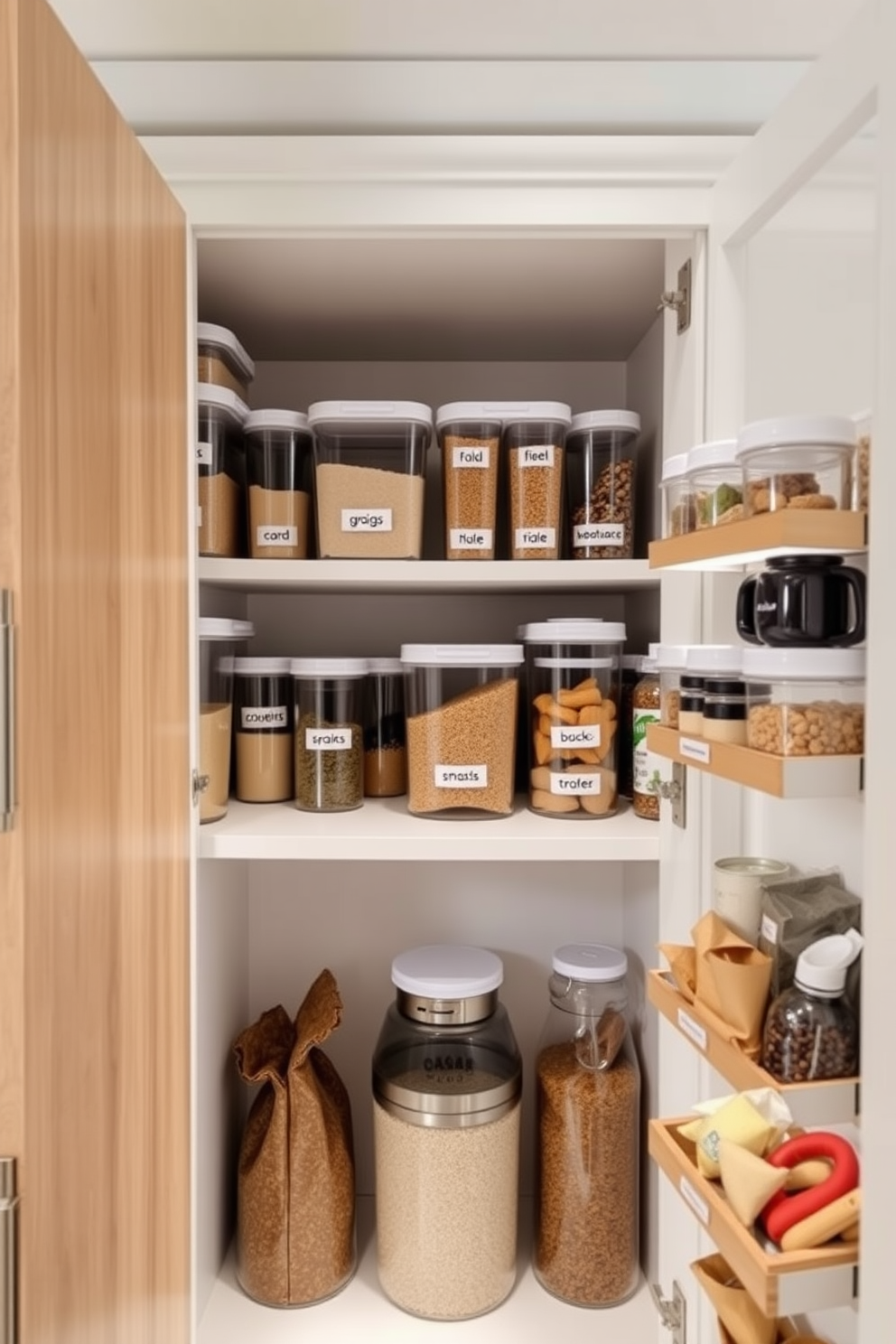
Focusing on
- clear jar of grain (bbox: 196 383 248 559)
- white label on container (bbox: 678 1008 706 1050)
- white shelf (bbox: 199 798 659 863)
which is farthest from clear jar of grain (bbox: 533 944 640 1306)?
clear jar of grain (bbox: 196 383 248 559)

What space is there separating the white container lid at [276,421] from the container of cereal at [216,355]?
0.05 meters

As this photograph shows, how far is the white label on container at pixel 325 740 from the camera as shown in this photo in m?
1.23

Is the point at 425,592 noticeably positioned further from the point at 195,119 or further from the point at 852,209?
the point at 852,209

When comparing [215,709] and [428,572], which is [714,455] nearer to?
[428,572]

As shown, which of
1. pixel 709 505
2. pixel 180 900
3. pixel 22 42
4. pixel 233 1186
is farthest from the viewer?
pixel 233 1186

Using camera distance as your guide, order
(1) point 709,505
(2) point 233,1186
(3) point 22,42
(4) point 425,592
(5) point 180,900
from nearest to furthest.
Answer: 1. (3) point 22,42
2. (1) point 709,505
3. (5) point 180,900
4. (2) point 233,1186
5. (4) point 425,592

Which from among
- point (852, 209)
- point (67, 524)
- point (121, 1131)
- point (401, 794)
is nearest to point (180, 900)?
point (121, 1131)

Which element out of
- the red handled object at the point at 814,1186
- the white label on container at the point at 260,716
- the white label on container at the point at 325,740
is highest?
the white label on container at the point at 260,716

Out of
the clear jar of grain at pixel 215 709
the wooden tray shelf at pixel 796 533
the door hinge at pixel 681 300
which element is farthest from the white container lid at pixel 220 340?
the wooden tray shelf at pixel 796 533

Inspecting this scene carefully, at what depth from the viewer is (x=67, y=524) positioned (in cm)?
73

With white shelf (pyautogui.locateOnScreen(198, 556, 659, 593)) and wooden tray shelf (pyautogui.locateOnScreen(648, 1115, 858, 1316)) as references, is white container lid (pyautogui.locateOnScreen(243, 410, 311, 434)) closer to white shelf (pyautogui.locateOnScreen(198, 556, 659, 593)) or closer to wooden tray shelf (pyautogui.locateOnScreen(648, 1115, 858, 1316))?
white shelf (pyautogui.locateOnScreen(198, 556, 659, 593))

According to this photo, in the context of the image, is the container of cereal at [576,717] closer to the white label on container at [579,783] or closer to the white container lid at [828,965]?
the white label on container at [579,783]

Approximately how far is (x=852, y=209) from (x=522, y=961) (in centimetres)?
117

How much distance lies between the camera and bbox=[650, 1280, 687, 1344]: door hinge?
1033mm
